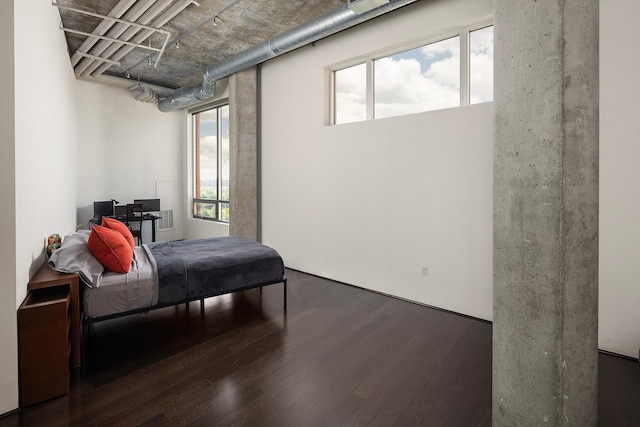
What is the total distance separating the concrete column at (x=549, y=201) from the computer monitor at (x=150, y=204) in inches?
263

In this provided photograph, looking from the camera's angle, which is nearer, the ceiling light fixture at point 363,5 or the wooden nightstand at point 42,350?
the wooden nightstand at point 42,350

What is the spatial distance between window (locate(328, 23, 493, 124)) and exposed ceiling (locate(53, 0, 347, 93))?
87 cm

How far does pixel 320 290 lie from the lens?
409 cm

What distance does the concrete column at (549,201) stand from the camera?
52.0 inches

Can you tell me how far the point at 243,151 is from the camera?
17.6 feet

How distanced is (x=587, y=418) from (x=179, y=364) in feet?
7.95

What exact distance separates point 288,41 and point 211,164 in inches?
151

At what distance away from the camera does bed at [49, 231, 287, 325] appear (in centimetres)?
244

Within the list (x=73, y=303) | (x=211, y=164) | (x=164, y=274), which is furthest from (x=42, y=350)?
(x=211, y=164)

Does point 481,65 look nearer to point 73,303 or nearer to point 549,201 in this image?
point 549,201

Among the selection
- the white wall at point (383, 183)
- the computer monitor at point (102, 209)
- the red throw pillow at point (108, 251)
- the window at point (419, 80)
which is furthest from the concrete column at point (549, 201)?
the computer monitor at point (102, 209)

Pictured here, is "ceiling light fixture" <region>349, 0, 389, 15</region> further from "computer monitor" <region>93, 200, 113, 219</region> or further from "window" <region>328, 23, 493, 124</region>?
"computer monitor" <region>93, 200, 113, 219</region>

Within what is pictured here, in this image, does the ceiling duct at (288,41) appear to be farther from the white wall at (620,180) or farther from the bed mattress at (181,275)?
the bed mattress at (181,275)

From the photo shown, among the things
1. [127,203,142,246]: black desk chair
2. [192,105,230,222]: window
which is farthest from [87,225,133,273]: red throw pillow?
[192,105,230,222]: window
